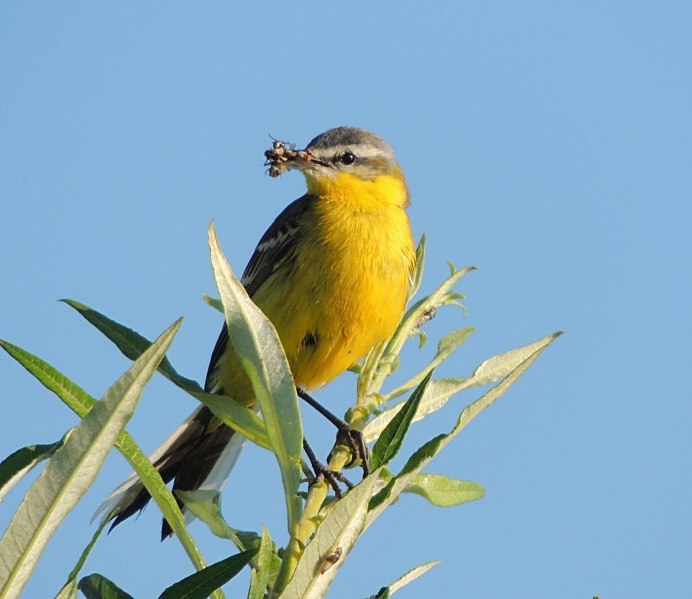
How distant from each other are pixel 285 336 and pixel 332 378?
534mm

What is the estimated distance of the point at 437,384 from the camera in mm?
3545

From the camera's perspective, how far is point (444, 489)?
3.30 metres

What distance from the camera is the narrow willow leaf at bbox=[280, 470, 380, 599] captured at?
2.22m

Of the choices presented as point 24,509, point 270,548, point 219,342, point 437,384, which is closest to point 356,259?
point 219,342

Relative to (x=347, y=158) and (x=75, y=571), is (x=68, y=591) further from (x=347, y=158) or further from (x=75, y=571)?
(x=347, y=158)

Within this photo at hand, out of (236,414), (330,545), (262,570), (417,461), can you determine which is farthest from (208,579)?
(236,414)

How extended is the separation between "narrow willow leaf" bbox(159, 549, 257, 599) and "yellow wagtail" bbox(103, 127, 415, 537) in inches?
151

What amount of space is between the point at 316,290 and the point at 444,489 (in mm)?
3105

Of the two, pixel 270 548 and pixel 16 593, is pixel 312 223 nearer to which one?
pixel 270 548

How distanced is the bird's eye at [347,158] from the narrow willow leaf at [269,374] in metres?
4.98

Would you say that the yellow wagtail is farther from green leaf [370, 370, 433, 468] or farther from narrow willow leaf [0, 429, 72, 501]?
narrow willow leaf [0, 429, 72, 501]

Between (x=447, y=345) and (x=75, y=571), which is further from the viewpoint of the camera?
(x=447, y=345)

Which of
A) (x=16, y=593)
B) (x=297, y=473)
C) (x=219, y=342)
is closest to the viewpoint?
(x=16, y=593)

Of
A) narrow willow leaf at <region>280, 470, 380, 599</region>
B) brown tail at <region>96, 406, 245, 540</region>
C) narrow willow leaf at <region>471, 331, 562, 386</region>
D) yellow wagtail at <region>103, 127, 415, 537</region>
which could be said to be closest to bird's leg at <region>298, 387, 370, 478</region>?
narrow willow leaf at <region>471, 331, 562, 386</region>
